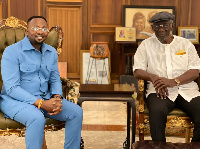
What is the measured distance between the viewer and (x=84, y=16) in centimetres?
598

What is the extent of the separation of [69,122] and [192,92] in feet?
3.69

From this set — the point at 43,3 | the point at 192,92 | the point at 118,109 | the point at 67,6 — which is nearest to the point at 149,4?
the point at 67,6

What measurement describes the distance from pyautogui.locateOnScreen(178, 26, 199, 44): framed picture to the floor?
2413mm

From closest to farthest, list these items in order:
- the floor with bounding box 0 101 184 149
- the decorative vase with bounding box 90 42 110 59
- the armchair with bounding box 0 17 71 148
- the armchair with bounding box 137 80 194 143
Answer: the armchair with bounding box 0 17 71 148 < the armchair with bounding box 137 80 194 143 < the floor with bounding box 0 101 184 149 < the decorative vase with bounding box 90 42 110 59

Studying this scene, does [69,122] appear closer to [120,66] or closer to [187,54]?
[187,54]

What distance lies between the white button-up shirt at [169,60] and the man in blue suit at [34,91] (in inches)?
31.3

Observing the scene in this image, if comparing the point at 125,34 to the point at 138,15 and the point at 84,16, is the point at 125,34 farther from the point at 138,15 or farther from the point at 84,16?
the point at 84,16

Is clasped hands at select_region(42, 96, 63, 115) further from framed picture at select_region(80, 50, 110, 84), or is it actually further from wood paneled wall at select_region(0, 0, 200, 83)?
wood paneled wall at select_region(0, 0, 200, 83)

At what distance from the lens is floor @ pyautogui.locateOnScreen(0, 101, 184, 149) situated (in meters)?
2.89

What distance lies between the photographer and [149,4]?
602cm

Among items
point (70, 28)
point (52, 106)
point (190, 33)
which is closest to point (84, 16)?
point (70, 28)

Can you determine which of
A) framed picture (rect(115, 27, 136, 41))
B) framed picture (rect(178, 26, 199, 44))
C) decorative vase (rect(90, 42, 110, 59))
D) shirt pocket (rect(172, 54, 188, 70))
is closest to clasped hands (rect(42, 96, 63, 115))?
shirt pocket (rect(172, 54, 188, 70))

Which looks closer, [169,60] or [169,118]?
[169,118]

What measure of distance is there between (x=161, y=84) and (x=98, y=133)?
117 centimetres
